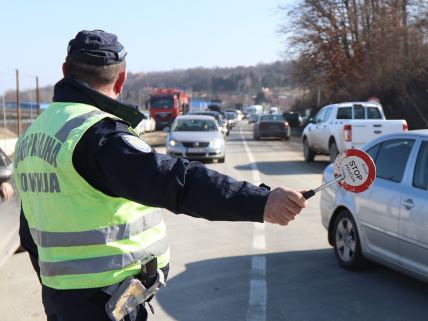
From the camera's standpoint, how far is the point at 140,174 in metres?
2.07

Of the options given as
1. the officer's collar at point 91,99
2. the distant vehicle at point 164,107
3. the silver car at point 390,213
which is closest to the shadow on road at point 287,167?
the silver car at point 390,213

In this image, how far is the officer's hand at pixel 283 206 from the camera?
2109mm

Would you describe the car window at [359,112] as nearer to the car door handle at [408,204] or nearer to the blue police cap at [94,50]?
the car door handle at [408,204]

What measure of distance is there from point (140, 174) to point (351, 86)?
1460 inches

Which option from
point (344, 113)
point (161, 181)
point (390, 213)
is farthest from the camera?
point (344, 113)

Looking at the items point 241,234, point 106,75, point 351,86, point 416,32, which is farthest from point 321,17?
point 106,75

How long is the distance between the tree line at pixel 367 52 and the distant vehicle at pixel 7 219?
23.1 metres

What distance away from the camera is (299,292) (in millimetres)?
5562

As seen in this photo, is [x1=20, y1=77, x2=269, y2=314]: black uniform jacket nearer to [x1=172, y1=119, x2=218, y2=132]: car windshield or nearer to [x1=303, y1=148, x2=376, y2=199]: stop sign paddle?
[x1=303, y1=148, x2=376, y2=199]: stop sign paddle

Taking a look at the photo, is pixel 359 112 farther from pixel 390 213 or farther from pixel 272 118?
pixel 272 118

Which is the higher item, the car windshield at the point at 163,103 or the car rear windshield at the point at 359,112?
the car rear windshield at the point at 359,112

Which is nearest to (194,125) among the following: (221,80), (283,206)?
(283,206)

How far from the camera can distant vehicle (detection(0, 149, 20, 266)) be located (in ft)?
18.2

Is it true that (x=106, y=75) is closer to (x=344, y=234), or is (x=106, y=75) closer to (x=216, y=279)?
(x=216, y=279)
